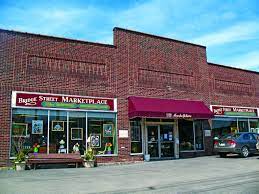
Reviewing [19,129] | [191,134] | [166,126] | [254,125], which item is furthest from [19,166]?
[254,125]

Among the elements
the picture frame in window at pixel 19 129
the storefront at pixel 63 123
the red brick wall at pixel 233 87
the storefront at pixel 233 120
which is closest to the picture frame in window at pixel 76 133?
the storefront at pixel 63 123

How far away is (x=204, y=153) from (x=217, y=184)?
39.1ft

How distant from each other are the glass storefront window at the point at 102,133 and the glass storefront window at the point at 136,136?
1.19 metres

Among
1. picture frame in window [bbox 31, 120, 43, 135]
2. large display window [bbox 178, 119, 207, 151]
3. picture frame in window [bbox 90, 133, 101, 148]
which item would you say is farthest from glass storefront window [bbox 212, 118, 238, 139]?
picture frame in window [bbox 31, 120, 43, 135]

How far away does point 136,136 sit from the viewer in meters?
19.5

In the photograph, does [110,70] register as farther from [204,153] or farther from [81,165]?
[204,153]

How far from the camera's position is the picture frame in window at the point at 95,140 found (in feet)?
58.9

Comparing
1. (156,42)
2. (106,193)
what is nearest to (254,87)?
(156,42)

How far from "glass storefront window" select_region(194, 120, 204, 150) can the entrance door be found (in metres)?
2.16

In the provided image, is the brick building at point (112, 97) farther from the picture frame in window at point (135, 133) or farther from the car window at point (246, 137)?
the car window at point (246, 137)

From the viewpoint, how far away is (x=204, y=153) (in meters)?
22.2

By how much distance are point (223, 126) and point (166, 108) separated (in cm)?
652

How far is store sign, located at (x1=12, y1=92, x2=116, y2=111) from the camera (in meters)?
16.2

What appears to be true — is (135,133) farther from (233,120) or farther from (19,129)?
(233,120)
